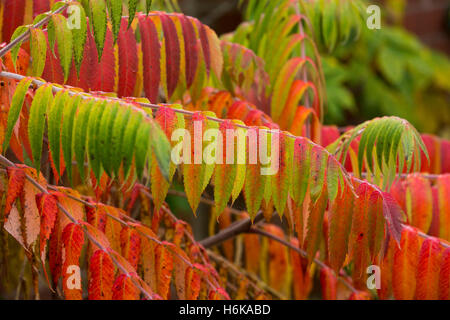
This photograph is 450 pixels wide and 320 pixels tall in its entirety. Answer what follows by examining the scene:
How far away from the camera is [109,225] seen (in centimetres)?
198

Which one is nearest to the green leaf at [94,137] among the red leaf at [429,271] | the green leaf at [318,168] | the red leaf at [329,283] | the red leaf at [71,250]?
the red leaf at [71,250]

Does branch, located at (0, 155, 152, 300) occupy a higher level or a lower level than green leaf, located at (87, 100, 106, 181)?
lower

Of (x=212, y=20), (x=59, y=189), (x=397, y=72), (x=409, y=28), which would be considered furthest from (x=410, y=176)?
(x=409, y=28)

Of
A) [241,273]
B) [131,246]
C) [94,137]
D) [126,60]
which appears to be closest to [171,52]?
[126,60]

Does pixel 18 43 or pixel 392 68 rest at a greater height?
pixel 392 68

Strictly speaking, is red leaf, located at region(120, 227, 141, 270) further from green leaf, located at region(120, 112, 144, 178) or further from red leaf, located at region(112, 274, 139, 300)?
green leaf, located at region(120, 112, 144, 178)

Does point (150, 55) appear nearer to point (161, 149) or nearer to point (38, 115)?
point (38, 115)

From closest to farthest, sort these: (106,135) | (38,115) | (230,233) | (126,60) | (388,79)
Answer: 1. (106,135)
2. (38,115)
3. (126,60)
4. (230,233)
5. (388,79)

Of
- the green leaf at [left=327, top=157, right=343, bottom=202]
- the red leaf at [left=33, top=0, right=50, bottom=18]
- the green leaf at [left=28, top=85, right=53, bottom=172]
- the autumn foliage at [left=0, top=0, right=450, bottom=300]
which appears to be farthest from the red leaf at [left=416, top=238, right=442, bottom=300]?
the red leaf at [left=33, top=0, right=50, bottom=18]

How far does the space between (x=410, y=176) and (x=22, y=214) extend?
1381 millimetres

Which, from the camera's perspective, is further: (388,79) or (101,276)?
(388,79)

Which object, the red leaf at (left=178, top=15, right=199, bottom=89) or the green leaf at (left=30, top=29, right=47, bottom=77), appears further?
the red leaf at (left=178, top=15, right=199, bottom=89)

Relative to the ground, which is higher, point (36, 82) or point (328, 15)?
point (328, 15)
